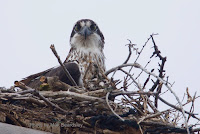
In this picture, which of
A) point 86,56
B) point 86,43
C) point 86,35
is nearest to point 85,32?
point 86,35

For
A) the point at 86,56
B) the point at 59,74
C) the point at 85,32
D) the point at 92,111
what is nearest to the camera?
the point at 92,111

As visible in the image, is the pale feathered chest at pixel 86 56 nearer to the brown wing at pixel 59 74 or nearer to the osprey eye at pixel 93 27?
the osprey eye at pixel 93 27

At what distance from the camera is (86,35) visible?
271 inches

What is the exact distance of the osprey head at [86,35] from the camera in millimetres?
6902

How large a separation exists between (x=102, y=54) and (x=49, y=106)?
3.21 metres

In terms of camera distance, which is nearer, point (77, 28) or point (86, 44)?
point (86, 44)

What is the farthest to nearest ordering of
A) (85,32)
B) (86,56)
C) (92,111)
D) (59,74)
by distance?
(85,32) → (86,56) → (59,74) → (92,111)

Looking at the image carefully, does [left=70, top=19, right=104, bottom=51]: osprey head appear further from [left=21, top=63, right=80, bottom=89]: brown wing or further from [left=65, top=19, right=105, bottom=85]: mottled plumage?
[left=21, top=63, right=80, bottom=89]: brown wing

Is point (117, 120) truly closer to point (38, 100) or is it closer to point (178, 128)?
point (178, 128)

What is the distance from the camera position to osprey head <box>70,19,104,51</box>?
690 cm

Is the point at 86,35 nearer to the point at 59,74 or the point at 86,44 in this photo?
the point at 86,44

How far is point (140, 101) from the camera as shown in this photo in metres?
4.06

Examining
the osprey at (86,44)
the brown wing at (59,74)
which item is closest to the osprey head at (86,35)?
the osprey at (86,44)

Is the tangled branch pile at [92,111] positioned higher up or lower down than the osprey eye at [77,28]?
lower down
